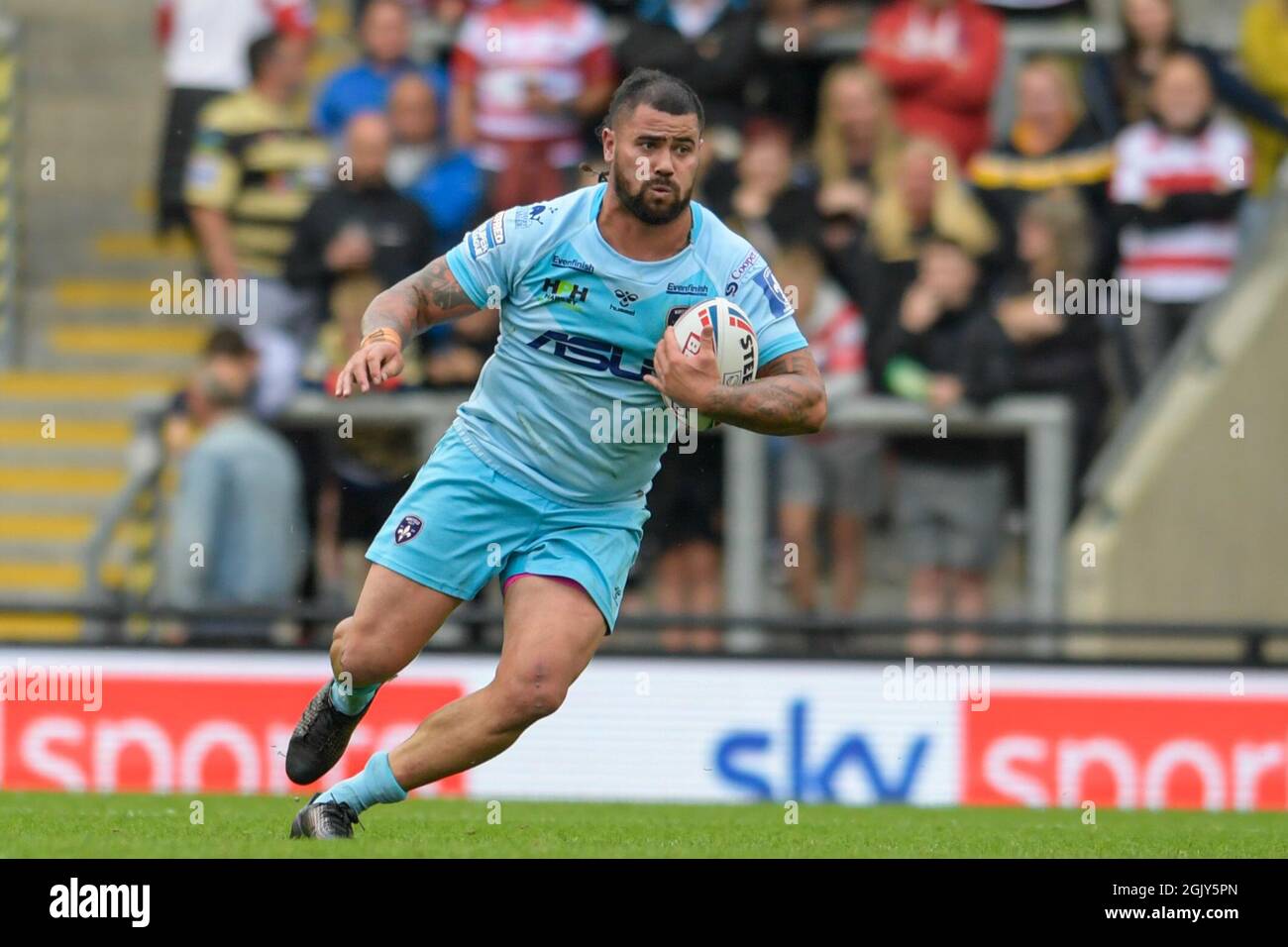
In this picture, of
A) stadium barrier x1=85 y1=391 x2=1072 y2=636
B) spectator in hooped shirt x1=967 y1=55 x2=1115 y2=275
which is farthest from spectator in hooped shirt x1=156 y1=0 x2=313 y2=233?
spectator in hooped shirt x1=967 y1=55 x2=1115 y2=275

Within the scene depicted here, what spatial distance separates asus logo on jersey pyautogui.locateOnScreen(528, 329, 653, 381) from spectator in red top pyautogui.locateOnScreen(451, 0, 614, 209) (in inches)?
228

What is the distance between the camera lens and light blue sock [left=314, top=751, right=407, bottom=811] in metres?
7.60

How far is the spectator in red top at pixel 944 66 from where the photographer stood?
13664 mm

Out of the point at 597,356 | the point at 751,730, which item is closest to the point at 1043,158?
the point at 751,730

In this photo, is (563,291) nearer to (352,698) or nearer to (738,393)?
(738,393)

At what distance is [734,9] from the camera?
13.6 m

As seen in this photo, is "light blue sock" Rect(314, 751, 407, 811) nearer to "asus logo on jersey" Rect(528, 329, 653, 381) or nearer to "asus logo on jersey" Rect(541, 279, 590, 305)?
"asus logo on jersey" Rect(528, 329, 653, 381)

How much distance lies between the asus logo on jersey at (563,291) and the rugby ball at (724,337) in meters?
0.37

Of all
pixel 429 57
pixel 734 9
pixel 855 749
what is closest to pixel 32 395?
pixel 429 57

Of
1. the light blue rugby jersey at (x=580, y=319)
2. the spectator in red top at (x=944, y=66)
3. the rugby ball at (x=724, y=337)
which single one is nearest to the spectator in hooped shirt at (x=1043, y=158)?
the spectator in red top at (x=944, y=66)

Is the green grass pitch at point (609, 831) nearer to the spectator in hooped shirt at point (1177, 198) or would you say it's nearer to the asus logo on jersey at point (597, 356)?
the asus logo on jersey at point (597, 356)

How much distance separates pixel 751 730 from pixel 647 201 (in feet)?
17.2

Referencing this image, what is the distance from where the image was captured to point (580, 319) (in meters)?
7.71
